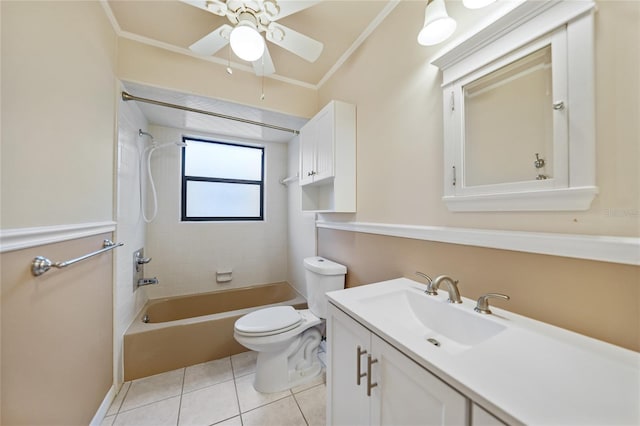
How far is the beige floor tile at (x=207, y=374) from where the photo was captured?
5.21 feet

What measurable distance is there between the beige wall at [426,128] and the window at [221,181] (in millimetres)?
1332

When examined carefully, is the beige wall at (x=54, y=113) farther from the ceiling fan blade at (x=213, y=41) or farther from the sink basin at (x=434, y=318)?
the sink basin at (x=434, y=318)

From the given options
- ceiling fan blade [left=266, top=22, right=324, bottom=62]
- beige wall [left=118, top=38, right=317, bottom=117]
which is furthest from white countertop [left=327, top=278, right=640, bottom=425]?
beige wall [left=118, top=38, right=317, bottom=117]

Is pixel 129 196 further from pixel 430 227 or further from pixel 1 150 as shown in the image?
pixel 430 227

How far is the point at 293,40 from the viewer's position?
4.29ft

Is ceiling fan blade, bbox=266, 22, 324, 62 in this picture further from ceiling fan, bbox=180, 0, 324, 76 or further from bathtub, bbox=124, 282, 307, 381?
bathtub, bbox=124, 282, 307, 381

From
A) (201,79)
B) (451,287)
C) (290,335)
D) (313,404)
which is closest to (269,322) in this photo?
(290,335)

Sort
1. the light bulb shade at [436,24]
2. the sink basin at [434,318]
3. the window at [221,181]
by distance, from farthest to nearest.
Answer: the window at [221,181] → the light bulb shade at [436,24] → the sink basin at [434,318]

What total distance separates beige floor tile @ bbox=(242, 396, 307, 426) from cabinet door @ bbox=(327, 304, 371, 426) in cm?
42

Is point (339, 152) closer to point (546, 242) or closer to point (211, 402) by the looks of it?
point (546, 242)

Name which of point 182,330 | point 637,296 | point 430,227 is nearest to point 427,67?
point 430,227

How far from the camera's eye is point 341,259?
1.83 meters

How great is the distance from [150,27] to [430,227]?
216 centimetres

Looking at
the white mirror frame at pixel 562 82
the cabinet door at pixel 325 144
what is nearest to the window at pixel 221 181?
the cabinet door at pixel 325 144
